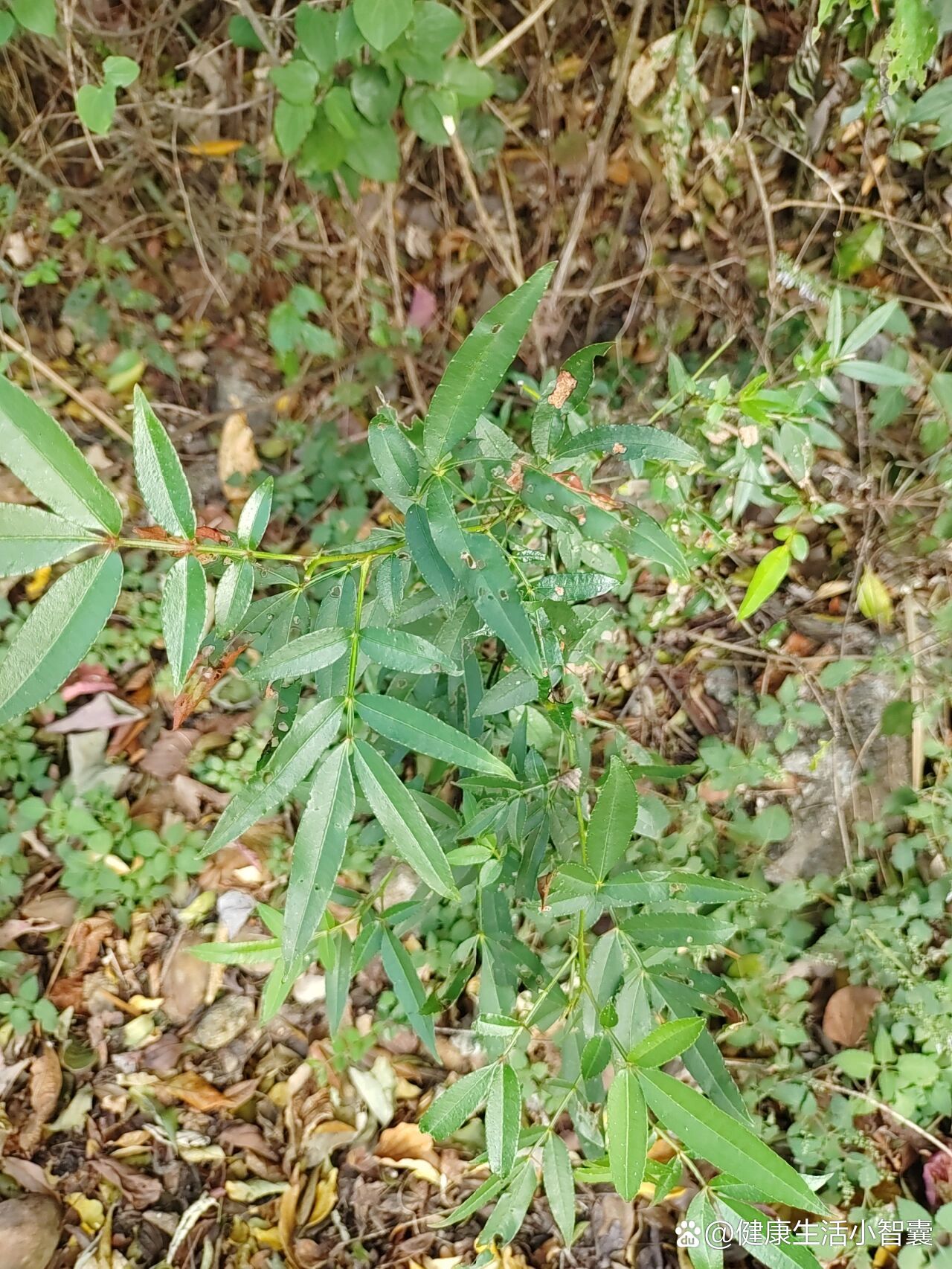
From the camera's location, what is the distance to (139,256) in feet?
7.47

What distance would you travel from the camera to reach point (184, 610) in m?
0.73

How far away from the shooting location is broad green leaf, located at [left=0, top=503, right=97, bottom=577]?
631 mm

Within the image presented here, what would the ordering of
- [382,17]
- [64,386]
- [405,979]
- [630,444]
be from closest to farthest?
[630,444]
[405,979]
[382,17]
[64,386]

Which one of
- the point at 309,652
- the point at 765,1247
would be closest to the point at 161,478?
the point at 309,652

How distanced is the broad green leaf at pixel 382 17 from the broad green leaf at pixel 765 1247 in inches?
73.2

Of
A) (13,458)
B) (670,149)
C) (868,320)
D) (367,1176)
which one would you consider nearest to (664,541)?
(868,320)

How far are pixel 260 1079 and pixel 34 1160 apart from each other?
50 centimetres

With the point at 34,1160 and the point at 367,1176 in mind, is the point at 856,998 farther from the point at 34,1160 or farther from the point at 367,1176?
the point at 34,1160

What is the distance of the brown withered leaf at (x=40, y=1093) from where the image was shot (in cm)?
172

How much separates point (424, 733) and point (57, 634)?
342mm

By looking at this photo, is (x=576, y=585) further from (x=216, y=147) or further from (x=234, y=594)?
(x=216, y=147)

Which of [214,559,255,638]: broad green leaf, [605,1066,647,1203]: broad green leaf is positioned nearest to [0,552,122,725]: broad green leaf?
[214,559,255,638]: broad green leaf

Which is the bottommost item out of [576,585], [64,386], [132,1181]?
[132,1181]

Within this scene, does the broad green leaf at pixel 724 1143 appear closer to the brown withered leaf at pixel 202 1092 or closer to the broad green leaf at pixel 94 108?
the brown withered leaf at pixel 202 1092
